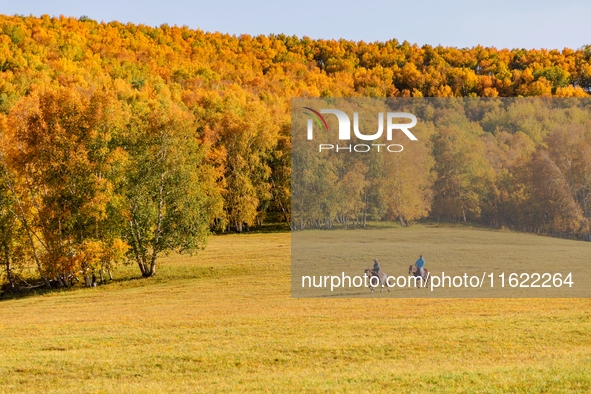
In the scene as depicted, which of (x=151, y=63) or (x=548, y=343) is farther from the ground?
(x=151, y=63)

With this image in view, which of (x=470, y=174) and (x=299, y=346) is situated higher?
(x=470, y=174)

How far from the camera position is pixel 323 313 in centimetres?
3025

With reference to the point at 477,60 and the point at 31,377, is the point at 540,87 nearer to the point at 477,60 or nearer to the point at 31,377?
the point at 477,60

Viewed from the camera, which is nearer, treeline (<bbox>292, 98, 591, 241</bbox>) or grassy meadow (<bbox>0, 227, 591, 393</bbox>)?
grassy meadow (<bbox>0, 227, 591, 393</bbox>)

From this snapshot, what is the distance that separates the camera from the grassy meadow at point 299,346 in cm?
1784

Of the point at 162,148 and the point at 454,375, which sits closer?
the point at 454,375

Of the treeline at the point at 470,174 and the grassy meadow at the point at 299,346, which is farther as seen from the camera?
the treeline at the point at 470,174

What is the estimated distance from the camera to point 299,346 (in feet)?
74.5

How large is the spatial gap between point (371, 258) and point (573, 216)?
45.1 feet

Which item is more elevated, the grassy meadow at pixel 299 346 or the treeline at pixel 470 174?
the treeline at pixel 470 174

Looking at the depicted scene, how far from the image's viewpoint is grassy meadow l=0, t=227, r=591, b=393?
17.8 m

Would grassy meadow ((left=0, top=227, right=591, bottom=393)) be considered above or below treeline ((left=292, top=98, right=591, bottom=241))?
below

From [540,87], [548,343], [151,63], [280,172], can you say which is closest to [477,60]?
[540,87]

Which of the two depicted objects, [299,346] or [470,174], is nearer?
[299,346]
